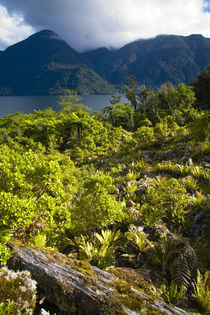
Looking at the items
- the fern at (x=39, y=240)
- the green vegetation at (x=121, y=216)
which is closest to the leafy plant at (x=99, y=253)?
the green vegetation at (x=121, y=216)

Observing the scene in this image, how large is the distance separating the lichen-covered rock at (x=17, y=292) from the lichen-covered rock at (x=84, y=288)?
22 cm

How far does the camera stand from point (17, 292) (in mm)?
2955

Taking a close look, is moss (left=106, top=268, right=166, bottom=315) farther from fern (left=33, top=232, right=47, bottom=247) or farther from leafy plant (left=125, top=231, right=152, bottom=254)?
fern (left=33, top=232, right=47, bottom=247)

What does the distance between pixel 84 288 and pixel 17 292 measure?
1169 mm

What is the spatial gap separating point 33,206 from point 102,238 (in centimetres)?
299

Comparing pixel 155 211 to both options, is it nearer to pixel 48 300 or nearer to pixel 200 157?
pixel 48 300

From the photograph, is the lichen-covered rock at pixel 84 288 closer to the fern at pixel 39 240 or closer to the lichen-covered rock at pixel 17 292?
the lichen-covered rock at pixel 17 292

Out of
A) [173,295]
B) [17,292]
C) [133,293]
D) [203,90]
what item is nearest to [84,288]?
[133,293]

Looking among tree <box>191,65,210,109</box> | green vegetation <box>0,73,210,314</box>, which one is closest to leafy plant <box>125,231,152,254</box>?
green vegetation <box>0,73,210,314</box>

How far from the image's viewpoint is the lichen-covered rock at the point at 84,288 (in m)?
3.00

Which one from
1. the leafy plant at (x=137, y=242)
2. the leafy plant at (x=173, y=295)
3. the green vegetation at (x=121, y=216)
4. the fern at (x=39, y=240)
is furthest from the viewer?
the leafy plant at (x=137, y=242)

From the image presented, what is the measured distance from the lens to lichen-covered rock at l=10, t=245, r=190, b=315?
3.00 metres

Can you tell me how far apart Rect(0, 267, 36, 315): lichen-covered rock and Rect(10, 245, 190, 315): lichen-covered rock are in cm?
22

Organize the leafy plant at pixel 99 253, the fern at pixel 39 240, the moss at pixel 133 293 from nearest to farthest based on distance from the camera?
the moss at pixel 133 293
the fern at pixel 39 240
the leafy plant at pixel 99 253
